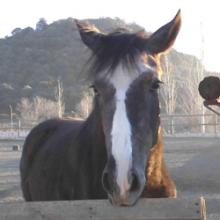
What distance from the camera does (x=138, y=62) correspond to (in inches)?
121

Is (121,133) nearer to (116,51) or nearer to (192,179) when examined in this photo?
(116,51)

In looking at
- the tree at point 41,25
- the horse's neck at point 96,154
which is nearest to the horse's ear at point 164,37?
the horse's neck at point 96,154

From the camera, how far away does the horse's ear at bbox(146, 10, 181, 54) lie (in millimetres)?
3293

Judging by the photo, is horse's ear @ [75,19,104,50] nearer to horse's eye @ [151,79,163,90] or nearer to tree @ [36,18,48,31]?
horse's eye @ [151,79,163,90]

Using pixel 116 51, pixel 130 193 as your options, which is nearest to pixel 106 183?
pixel 130 193

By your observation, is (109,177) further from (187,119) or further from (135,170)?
(187,119)

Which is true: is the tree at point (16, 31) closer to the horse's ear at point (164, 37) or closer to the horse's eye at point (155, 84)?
the horse's ear at point (164, 37)

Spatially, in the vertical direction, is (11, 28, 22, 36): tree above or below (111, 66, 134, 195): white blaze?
above

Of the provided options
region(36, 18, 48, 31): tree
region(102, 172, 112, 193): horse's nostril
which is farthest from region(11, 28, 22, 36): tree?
region(102, 172, 112, 193): horse's nostril

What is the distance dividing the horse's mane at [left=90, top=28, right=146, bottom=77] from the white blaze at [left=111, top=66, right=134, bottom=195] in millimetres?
73

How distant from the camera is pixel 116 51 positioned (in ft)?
10.3

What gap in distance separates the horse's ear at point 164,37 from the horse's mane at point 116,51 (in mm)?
65

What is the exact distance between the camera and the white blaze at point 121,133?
2.67 metres

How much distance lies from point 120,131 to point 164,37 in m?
0.86
